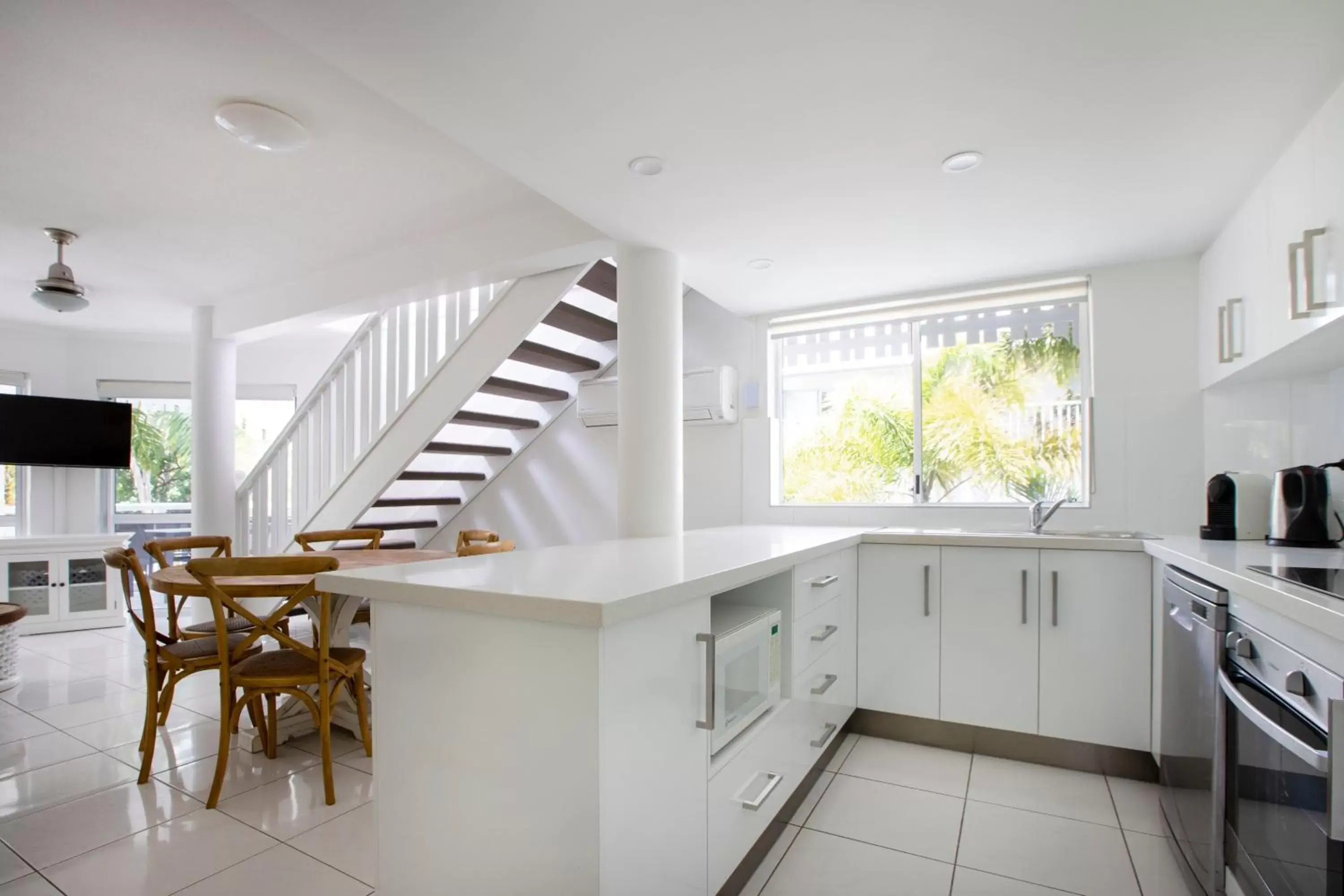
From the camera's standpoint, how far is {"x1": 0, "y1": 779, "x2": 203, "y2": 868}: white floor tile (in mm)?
1955

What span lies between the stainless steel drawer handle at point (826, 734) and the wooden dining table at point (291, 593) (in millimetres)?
1493

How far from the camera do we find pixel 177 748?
2699 mm

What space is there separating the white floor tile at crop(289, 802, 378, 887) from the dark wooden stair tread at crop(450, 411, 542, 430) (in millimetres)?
2328

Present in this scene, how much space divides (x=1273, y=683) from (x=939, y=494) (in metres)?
2.26

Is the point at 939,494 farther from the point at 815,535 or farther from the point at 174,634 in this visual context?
the point at 174,634

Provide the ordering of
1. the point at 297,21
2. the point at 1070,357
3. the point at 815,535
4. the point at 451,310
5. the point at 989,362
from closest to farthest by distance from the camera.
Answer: the point at 297,21
the point at 815,535
the point at 1070,357
the point at 989,362
the point at 451,310

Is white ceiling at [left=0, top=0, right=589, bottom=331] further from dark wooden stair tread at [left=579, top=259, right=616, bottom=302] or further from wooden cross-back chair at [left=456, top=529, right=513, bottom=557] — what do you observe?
wooden cross-back chair at [left=456, top=529, right=513, bottom=557]

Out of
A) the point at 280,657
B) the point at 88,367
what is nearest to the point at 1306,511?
the point at 280,657

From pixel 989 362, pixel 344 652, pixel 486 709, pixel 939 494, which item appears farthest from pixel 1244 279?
pixel 344 652

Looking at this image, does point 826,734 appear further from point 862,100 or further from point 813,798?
point 862,100

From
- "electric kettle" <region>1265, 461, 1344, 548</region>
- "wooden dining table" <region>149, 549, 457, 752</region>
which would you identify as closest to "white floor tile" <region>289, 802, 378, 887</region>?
"wooden dining table" <region>149, 549, 457, 752</region>

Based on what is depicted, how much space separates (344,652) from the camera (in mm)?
2523

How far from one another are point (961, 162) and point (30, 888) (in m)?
3.37

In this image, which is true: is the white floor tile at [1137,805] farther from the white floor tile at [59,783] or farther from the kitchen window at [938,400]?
the white floor tile at [59,783]
